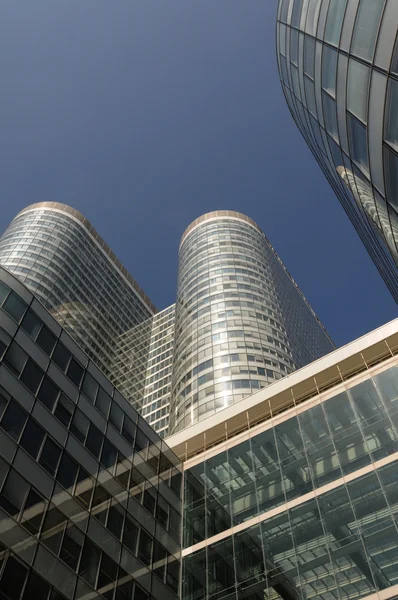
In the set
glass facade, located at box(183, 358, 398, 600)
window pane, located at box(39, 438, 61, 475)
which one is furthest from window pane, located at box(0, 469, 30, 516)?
glass facade, located at box(183, 358, 398, 600)

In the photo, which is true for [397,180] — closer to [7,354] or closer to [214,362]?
[7,354]

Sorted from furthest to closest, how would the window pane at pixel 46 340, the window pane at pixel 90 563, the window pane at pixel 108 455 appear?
the window pane at pixel 108 455, the window pane at pixel 46 340, the window pane at pixel 90 563

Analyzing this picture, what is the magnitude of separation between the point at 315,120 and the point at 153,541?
22.3 metres

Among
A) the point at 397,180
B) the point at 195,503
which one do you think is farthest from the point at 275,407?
the point at 397,180

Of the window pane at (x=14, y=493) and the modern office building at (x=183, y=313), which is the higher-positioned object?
the window pane at (x=14, y=493)

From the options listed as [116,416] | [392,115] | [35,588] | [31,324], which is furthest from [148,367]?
[392,115]

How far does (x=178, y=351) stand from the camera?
8688 cm

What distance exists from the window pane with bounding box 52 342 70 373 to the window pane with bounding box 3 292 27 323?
268 cm

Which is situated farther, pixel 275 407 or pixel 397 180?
pixel 275 407

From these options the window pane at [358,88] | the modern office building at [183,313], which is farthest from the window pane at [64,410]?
the modern office building at [183,313]

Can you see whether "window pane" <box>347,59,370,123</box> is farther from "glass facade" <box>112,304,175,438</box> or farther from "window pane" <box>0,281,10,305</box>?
"glass facade" <box>112,304,175,438</box>

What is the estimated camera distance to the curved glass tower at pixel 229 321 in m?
72.6

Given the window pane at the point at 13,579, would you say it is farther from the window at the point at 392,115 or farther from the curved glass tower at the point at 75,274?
the curved glass tower at the point at 75,274

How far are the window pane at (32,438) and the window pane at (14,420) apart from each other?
303 millimetres
